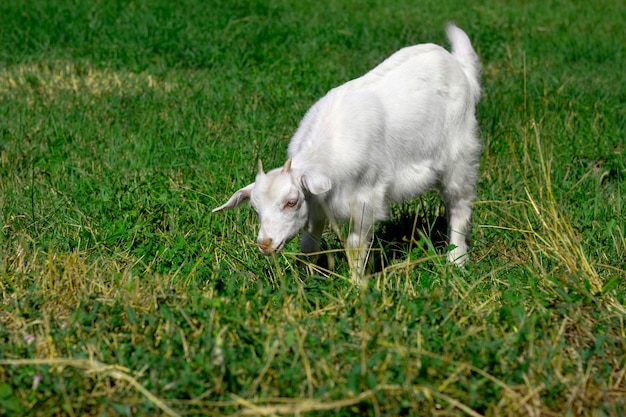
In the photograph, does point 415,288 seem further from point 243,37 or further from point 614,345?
point 243,37

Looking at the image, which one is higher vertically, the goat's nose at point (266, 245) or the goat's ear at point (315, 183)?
the goat's ear at point (315, 183)

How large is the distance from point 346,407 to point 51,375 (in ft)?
3.41

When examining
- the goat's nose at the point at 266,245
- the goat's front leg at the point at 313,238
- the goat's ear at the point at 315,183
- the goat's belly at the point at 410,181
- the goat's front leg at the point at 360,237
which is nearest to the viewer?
the goat's nose at the point at 266,245

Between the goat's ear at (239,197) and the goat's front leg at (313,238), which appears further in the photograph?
the goat's front leg at (313,238)

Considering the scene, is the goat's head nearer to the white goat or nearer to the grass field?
the white goat

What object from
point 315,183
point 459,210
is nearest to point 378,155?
point 315,183

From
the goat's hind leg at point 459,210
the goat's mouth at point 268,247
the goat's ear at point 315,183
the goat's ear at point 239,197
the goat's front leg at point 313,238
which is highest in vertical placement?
the goat's ear at point 315,183

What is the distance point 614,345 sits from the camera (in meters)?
3.32

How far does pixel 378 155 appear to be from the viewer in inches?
185

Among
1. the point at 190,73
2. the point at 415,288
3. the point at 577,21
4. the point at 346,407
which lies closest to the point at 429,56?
the point at 415,288

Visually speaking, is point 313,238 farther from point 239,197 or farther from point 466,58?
point 466,58

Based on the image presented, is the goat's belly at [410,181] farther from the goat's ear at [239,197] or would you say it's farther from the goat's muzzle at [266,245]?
the goat's muzzle at [266,245]

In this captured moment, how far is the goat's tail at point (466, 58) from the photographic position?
550cm

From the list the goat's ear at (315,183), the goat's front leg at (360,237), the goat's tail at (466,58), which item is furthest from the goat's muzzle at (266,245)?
the goat's tail at (466,58)
